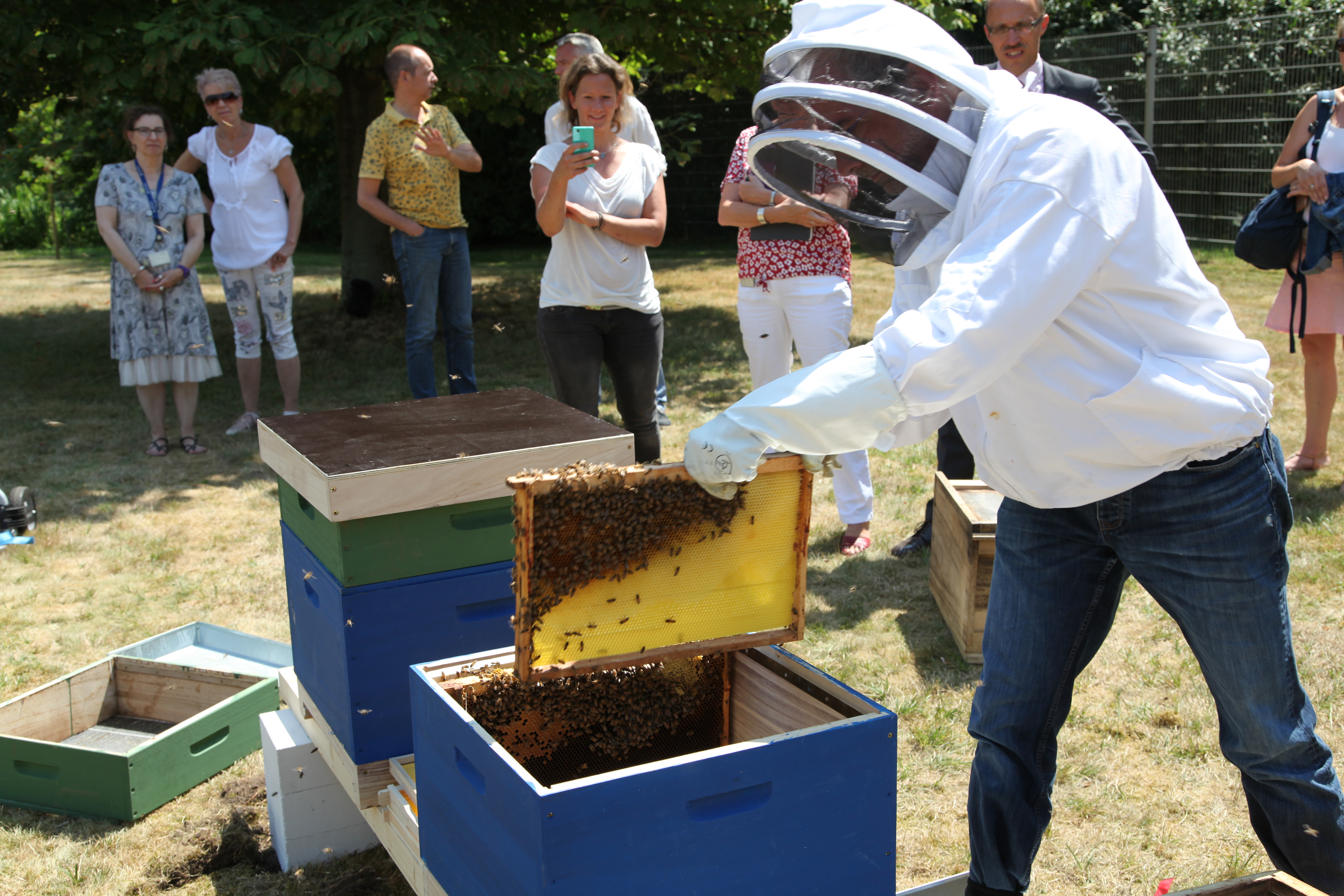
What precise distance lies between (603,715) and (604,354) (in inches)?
95.8

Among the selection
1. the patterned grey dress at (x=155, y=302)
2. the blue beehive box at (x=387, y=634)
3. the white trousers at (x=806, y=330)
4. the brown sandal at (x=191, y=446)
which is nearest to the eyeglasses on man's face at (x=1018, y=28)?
the white trousers at (x=806, y=330)

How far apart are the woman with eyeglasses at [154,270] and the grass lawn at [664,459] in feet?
1.53

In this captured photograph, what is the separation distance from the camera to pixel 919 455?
19.5 feet

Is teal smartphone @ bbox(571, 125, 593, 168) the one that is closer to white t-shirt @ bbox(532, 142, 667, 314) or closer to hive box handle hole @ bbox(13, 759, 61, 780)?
white t-shirt @ bbox(532, 142, 667, 314)

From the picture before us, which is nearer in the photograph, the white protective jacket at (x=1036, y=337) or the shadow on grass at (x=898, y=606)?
the white protective jacket at (x=1036, y=337)

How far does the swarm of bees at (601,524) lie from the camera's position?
175cm

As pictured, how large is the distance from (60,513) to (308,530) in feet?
11.3

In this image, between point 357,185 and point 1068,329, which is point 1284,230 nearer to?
point 1068,329

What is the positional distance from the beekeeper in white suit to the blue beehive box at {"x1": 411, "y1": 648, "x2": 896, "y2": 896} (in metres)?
0.44

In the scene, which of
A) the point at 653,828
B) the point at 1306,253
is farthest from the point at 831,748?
the point at 1306,253

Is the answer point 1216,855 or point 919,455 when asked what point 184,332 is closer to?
point 919,455

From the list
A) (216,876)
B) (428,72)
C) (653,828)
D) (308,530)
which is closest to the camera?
(653,828)

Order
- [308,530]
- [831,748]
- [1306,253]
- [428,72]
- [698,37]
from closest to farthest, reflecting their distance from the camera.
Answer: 1. [831,748]
2. [308,530]
3. [1306,253]
4. [428,72]
5. [698,37]

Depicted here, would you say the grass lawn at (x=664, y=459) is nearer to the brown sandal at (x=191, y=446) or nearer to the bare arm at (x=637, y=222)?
the brown sandal at (x=191, y=446)
